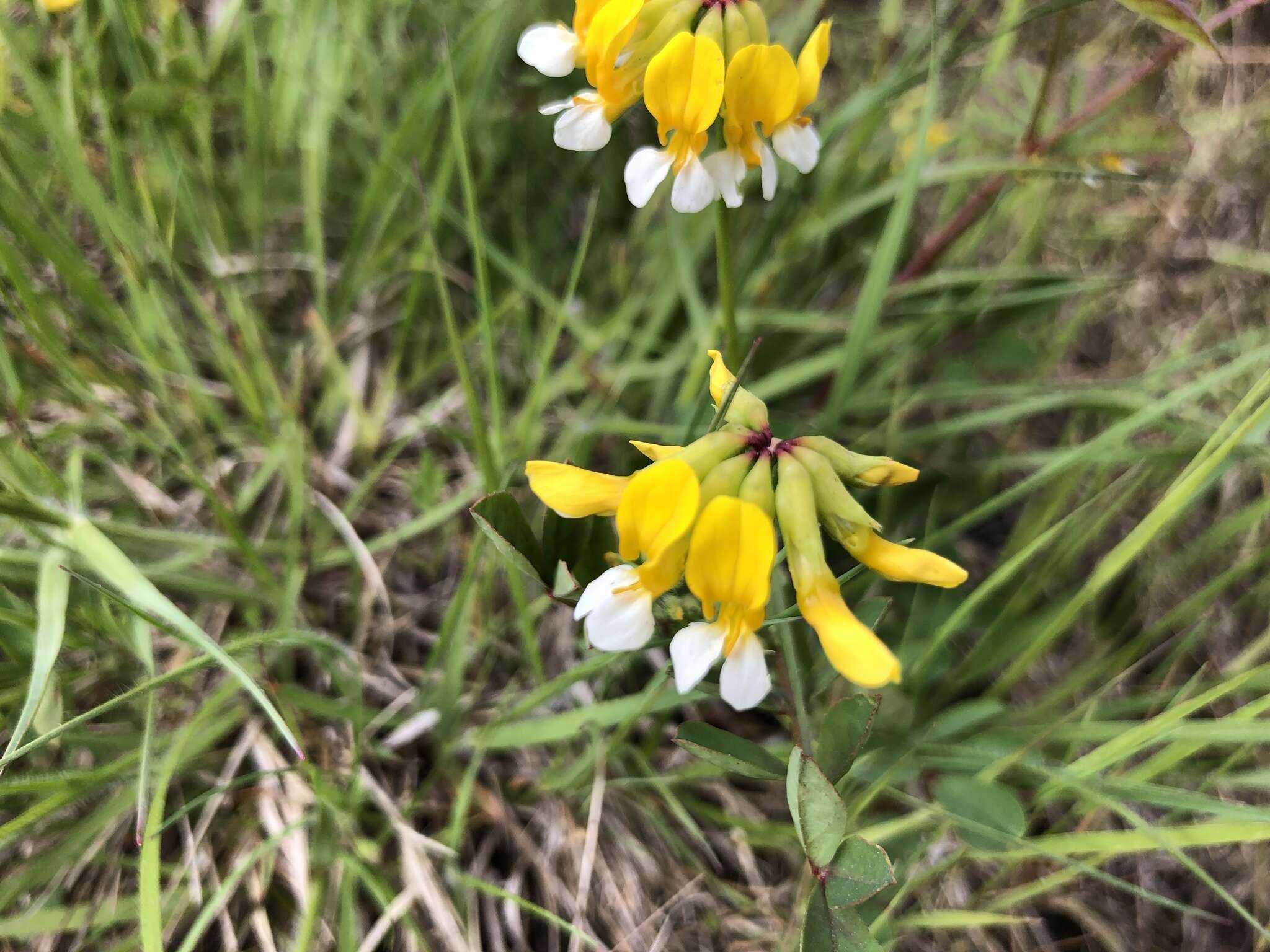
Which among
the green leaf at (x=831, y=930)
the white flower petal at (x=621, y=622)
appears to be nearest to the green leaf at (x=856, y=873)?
the green leaf at (x=831, y=930)

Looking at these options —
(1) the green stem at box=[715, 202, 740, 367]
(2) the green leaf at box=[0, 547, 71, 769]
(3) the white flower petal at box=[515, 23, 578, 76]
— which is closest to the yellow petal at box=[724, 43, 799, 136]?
(1) the green stem at box=[715, 202, 740, 367]

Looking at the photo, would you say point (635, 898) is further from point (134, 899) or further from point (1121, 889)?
point (1121, 889)

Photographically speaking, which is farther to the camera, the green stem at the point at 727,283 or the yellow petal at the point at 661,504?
the green stem at the point at 727,283

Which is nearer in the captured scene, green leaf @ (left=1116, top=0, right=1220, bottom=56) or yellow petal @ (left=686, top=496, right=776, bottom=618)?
yellow petal @ (left=686, top=496, right=776, bottom=618)

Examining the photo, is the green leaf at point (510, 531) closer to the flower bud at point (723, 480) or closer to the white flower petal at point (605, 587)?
the white flower petal at point (605, 587)

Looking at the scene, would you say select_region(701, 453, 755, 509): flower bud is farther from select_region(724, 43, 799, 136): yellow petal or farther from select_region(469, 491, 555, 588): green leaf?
select_region(724, 43, 799, 136): yellow petal

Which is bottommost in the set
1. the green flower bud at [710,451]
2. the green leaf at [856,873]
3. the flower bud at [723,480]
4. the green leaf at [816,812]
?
the green leaf at [856,873]

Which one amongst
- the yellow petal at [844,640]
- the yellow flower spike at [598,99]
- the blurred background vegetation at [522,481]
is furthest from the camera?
the blurred background vegetation at [522,481]

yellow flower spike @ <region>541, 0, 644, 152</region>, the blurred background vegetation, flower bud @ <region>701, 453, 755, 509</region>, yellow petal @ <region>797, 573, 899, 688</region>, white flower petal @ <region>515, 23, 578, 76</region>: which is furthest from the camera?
the blurred background vegetation
